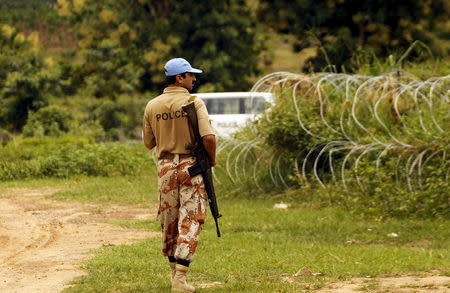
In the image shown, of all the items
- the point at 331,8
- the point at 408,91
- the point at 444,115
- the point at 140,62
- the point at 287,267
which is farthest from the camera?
the point at 140,62

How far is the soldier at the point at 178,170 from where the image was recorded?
26.1ft

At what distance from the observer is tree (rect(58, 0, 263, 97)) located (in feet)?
112

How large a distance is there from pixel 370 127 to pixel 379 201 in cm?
216

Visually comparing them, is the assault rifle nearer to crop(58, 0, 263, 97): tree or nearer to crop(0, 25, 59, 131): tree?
crop(0, 25, 59, 131): tree

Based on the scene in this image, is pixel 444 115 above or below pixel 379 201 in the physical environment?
above

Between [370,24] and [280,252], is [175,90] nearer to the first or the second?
[280,252]

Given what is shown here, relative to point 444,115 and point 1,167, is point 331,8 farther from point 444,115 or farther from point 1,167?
point 444,115

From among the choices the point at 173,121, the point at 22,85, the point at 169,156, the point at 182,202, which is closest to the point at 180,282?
the point at 182,202

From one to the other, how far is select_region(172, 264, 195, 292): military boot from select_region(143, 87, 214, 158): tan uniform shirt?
36.4 inches

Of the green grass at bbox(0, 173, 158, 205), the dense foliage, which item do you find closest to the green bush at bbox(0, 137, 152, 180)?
the green grass at bbox(0, 173, 158, 205)

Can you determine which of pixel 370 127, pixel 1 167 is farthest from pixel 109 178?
pixel 370 127

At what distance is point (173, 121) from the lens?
7996 millimetres

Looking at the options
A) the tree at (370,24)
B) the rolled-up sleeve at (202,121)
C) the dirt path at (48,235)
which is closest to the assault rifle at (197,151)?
the rolled-up sleeve at (202,121)

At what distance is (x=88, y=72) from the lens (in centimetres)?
3581
